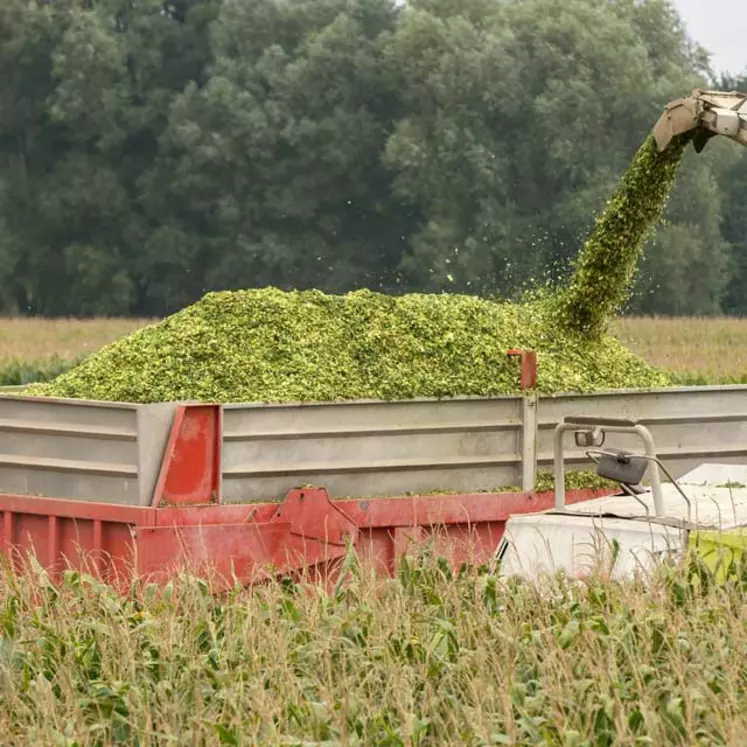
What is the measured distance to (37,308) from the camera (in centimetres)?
4825

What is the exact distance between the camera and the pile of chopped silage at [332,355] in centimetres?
855

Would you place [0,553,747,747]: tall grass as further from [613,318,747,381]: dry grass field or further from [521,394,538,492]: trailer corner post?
[613,318,747,381]: dry grass field

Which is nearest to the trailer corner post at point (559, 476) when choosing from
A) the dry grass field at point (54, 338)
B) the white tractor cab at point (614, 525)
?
the white tractor cab at point (614, 525)

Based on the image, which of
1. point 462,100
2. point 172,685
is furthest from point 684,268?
point 172,685

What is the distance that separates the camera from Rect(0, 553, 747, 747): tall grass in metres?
5.11

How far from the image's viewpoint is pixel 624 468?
6520mm

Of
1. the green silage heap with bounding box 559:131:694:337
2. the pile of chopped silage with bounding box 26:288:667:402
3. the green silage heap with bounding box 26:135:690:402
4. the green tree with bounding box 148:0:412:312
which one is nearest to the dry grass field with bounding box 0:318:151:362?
the green tree with bounding box 148:0:412:312

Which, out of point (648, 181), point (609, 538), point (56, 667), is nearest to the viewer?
point (56, 667)

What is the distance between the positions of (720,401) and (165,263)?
1530 inches

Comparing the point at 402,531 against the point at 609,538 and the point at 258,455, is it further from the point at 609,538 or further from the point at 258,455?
the point at 609,538

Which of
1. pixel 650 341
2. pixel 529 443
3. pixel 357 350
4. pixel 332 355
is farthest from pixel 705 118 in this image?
pixel 650 341

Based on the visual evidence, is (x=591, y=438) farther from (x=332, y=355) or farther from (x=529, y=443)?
(x=332, y=355)

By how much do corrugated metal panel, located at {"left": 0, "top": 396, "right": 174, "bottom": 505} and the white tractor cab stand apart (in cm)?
170

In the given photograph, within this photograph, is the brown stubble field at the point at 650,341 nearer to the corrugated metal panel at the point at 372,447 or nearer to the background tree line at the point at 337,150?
the corrugated metal panel at the point at 372,447
